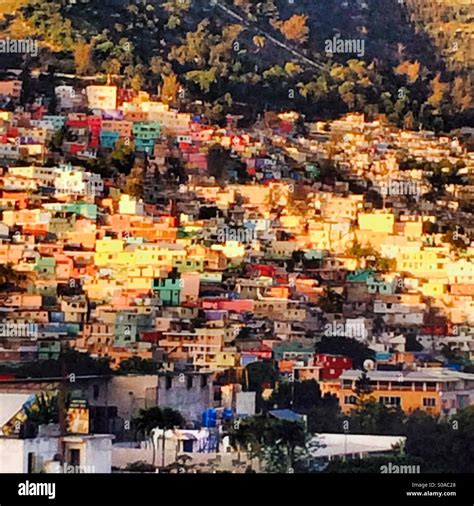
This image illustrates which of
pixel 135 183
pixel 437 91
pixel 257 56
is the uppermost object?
pixel 257 56

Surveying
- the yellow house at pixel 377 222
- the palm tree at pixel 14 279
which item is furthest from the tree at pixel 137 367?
the yellow house at pixel 377 222

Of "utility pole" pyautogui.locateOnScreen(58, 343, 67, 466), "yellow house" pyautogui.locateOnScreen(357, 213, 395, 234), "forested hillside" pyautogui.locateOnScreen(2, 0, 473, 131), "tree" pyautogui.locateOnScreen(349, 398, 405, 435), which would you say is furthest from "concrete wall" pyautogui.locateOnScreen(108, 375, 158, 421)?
"forested hillside" pyautogui.locateOnScreen(2, 0, 473, 131)

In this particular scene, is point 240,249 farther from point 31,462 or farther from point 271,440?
point 31,462

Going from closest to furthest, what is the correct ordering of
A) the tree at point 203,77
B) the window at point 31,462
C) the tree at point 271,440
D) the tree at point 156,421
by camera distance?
the window at point 31,462 < the tree at point 271,440 < the tree at point 156,421 < the tree at point 203,77

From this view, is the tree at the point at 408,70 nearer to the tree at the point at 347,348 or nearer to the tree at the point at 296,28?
the tree at the point at 296,28

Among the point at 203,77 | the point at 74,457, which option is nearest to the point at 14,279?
the point at 74,457

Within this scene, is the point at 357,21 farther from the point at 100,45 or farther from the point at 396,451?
the point at 396,451

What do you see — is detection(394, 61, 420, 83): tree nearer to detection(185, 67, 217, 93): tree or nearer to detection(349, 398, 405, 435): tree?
detection(185, 67, 217, 93): tree
